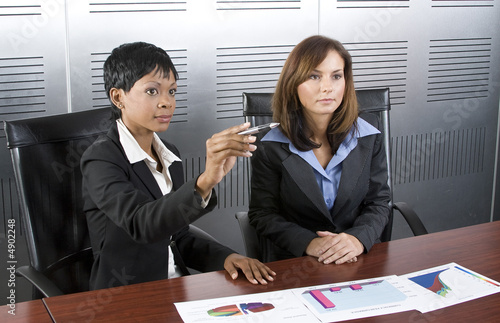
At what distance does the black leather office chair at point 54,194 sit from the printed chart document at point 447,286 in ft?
2.32

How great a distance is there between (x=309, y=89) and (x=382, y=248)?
0.62m

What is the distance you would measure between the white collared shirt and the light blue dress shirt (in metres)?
0.36

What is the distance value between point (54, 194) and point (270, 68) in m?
1.36

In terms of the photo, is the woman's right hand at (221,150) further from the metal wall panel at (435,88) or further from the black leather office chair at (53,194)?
the metal wall panel at (435,88)

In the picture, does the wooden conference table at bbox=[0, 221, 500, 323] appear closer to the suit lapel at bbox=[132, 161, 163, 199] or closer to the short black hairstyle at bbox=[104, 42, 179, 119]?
the suit lapel at bbox=[132, 161, 163, 199]

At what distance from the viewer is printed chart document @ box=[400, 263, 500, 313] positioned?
1.35m

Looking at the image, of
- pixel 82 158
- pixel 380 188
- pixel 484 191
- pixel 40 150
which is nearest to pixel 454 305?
pixel 380 188

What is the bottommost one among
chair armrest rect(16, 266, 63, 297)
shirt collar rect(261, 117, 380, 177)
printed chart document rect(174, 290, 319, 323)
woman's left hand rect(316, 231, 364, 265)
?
chair armrest rect(16, 266, 63, 297)

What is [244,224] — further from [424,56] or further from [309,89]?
[424,56]

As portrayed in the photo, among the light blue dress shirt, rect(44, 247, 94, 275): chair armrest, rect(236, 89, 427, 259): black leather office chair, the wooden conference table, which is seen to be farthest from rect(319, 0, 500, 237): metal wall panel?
rect(44, 247, 94, 275): chair armrest

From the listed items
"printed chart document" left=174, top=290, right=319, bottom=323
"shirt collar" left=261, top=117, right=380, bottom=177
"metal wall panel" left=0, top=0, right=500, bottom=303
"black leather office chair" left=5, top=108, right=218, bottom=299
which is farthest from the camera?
"metal wall panel" left=0, top=0, right=500, bottom=303

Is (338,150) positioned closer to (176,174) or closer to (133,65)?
→ (176,174)

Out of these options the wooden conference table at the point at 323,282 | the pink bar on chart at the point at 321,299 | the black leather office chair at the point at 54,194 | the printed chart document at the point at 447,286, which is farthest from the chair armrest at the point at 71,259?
the printed chart document at the point at 447,286

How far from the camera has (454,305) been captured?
1335mm
